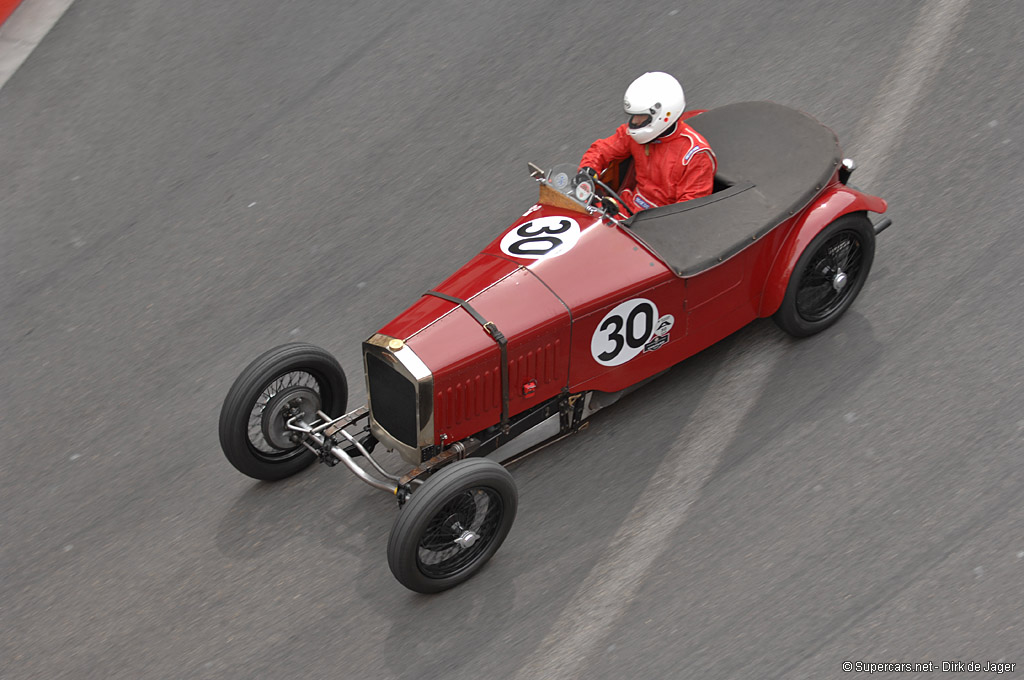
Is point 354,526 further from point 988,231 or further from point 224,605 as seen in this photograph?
point 988,231

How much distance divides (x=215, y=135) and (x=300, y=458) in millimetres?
3411

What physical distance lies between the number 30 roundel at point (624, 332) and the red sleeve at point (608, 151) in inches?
44.4

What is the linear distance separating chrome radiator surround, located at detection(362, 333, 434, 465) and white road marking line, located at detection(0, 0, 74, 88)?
5.38 meters

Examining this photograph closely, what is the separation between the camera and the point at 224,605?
545cm

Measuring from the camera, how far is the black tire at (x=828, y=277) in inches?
241

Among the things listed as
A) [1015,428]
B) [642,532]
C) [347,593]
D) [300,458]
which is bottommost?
[1015,428]

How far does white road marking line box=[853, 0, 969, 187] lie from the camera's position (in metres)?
7.47

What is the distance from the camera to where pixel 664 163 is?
20.3 feet

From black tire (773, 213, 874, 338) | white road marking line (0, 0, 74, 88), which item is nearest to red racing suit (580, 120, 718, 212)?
black tire (773, 213, 874, 338)

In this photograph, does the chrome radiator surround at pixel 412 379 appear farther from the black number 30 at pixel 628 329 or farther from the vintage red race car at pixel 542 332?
the black number 30 at pixel 628 329

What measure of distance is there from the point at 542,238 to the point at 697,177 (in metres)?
1.00

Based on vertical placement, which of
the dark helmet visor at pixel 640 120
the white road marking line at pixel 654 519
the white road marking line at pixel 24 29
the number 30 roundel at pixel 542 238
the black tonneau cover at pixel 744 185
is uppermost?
the white road marking line at pixel 24 29

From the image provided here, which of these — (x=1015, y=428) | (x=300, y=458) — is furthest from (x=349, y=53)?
(x=1015, y=428)

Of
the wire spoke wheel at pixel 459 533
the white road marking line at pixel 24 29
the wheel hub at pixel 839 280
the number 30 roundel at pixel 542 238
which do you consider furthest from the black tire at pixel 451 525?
the white road marking line at pixel 24 29
